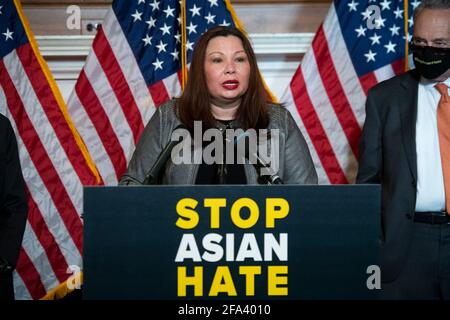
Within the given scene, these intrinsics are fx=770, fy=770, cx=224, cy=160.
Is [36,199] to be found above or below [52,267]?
above

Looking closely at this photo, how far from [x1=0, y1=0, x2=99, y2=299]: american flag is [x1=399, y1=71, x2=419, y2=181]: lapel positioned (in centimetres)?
161

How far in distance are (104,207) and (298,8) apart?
2.75 meters

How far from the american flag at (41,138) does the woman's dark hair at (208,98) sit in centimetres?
117

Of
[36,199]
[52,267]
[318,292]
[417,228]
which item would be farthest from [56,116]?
[318,292]

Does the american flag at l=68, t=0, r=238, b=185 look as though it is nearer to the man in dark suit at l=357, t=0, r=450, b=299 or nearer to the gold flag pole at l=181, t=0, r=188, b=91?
the gold flag pole at l=181, t=0, r=188, b=91

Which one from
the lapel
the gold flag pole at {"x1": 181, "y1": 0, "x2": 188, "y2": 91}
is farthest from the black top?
the gold flag pole at {"x1": 181, "y1": 0, "x2": 188, "y2": 91}

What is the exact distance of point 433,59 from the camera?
2.87 m

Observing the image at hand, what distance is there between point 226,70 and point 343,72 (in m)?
1.19

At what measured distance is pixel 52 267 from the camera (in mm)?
3920

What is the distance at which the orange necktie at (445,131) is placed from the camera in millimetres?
2787

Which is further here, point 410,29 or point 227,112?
point 410,29

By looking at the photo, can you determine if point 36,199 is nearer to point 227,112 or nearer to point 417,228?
point 227,112
